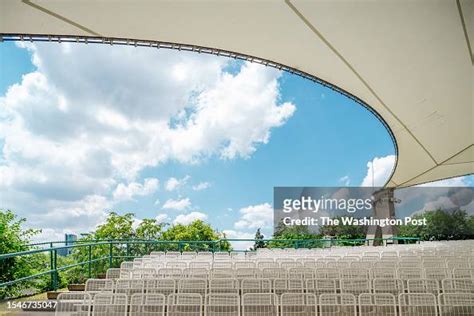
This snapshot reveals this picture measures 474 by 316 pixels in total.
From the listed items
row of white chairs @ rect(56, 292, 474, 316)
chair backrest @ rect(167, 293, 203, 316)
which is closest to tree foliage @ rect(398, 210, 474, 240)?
row of white chairs @ rect(56, 292, 474, 316)

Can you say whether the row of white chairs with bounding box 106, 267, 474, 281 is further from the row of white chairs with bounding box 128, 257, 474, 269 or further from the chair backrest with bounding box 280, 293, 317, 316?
the chair backrest with bounding box 280, 293, 317, 316

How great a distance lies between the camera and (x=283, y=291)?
7.04 meters

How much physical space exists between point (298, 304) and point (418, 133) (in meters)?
20.4

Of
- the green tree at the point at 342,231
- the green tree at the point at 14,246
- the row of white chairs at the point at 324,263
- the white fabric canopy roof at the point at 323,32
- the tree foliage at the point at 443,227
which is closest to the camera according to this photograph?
the row of white chairs at the point at 324,263

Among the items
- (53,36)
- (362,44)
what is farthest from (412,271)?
(53,36)

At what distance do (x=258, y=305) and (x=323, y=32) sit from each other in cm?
867

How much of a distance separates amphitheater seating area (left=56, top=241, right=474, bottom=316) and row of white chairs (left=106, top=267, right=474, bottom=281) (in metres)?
0.02

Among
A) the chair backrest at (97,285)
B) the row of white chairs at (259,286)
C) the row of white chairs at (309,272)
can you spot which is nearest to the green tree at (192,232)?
the row of white chairs at (309,272)

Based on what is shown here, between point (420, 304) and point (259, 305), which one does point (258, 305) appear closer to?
point (259, 305)

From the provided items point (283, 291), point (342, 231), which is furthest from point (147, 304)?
point (342, 231)

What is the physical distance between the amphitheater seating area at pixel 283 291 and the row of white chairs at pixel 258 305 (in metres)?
0.01

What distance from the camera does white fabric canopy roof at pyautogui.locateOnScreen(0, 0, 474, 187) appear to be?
33.9 feet

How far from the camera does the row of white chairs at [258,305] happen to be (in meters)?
5.33

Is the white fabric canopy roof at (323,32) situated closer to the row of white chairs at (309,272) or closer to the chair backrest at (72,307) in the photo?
the row of white chairs at (309,272)
